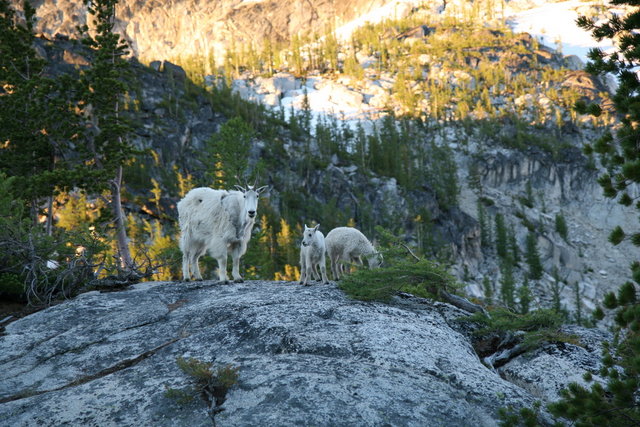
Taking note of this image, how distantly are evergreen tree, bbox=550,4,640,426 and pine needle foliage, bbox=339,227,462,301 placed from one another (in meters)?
3.63

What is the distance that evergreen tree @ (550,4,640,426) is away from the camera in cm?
399

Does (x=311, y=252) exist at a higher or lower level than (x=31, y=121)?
lower

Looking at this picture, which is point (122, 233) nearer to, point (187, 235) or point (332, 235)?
point (187, 235)

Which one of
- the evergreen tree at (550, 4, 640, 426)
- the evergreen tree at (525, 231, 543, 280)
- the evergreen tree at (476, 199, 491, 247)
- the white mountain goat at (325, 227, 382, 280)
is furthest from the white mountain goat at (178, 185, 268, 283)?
the evergreen tree at (476, 199, 491, 247)

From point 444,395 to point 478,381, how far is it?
2.04ft

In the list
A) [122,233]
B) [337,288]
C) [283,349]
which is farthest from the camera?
[122,233]

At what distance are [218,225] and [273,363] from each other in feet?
21.0

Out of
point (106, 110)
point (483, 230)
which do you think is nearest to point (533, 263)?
point (483, 230)

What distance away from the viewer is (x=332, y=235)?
1235 cm

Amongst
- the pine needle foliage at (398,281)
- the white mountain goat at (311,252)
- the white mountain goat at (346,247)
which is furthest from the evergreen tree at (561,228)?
the pine needle foliage at (398,281)

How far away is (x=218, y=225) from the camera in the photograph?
36.6ft

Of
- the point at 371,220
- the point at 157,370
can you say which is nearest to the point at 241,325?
the point at 157,370

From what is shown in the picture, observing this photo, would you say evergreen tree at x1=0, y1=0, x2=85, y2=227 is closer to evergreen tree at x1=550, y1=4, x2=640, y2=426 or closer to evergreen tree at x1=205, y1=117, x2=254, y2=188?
evergreen tree at x1=205, y1=117, x2=254, y2=188

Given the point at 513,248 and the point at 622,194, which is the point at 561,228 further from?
the point at 622,194
